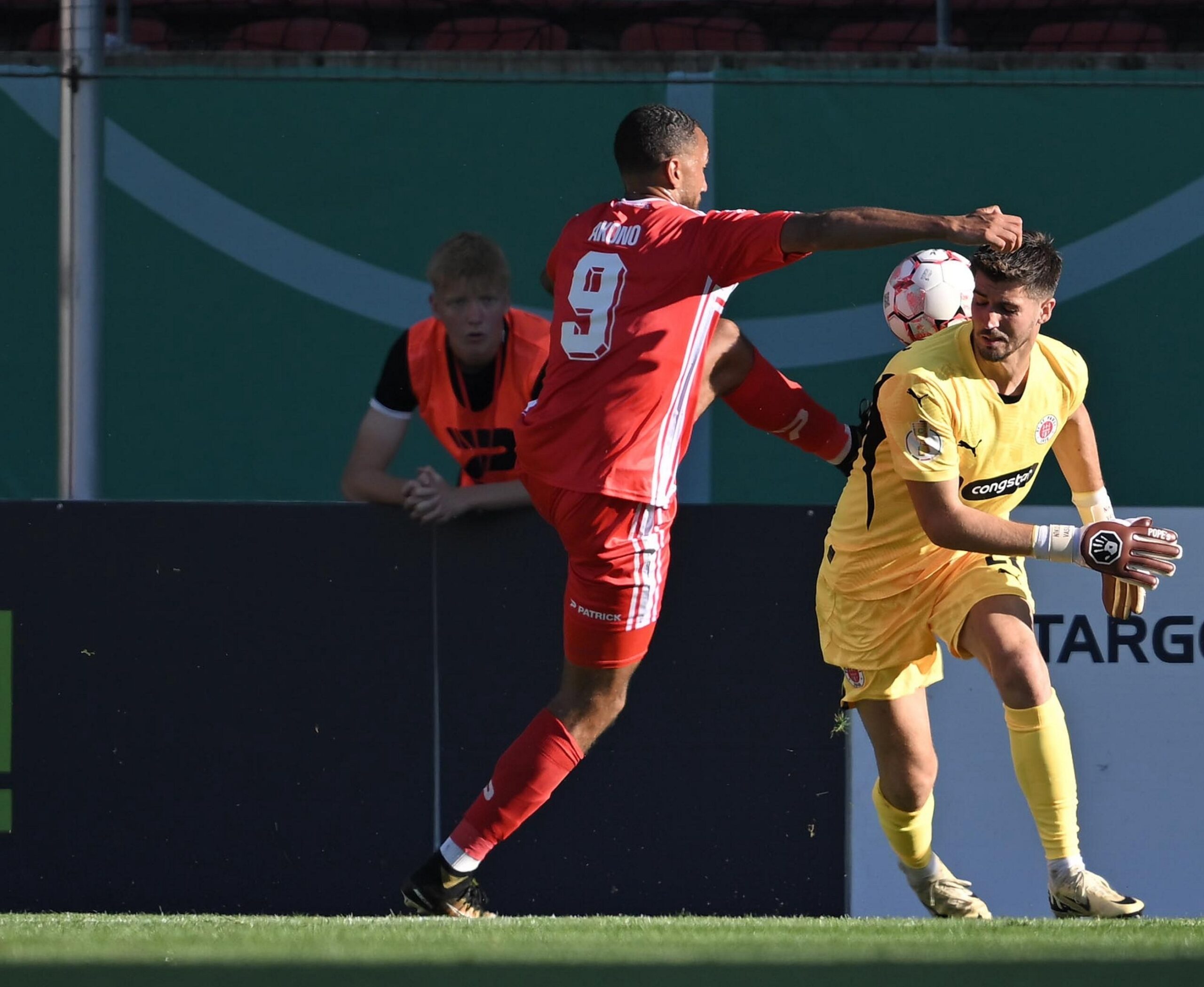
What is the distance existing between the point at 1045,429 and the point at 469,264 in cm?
173

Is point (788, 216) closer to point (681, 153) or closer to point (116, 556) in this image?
point (681, 153)

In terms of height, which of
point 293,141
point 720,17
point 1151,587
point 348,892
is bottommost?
point 348,892

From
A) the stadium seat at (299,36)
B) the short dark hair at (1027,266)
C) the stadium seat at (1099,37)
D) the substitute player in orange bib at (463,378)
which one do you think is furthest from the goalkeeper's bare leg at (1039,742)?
the stadium seat at (299,36)

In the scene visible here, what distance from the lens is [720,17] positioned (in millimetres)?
8344

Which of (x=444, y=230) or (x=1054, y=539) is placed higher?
(x=444, y=230)

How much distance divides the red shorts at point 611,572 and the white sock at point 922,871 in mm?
945

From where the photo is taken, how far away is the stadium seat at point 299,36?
27.6ft

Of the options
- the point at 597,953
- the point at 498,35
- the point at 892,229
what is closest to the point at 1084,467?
the point at 892,229

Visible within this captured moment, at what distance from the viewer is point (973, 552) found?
13.5 feet

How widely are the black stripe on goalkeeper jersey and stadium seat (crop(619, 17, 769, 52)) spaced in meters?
4.20

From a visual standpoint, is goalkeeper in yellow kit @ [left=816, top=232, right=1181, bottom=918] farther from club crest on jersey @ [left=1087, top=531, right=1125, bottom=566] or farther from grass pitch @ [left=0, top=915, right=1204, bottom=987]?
grass pitch @ [left=0, top=915, right=1204, bottom=987]

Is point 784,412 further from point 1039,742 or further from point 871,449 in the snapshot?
point 1039,742

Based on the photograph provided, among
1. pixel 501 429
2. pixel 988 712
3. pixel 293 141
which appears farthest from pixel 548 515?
pixel 293 141

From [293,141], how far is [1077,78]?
11.3 feet
